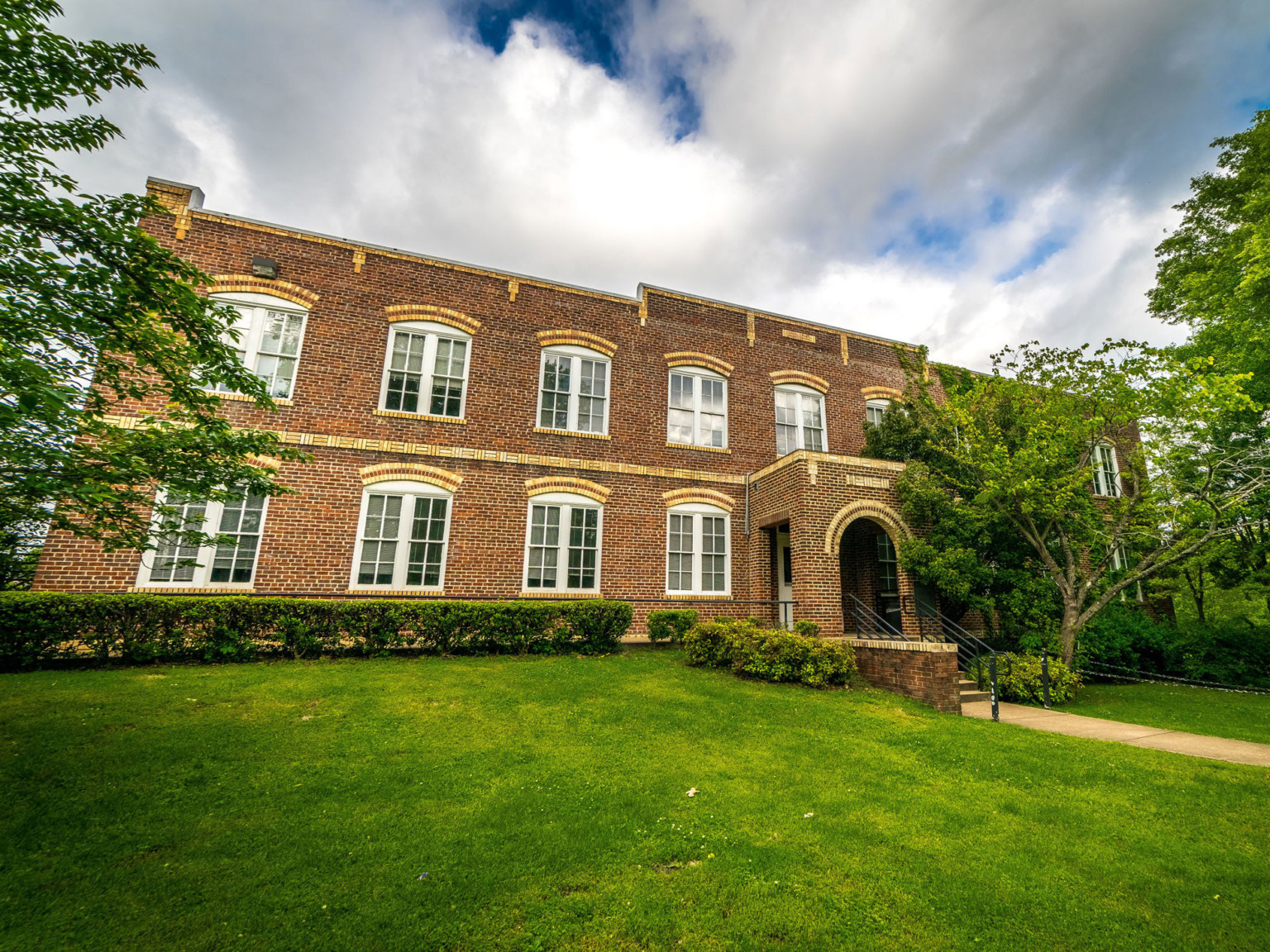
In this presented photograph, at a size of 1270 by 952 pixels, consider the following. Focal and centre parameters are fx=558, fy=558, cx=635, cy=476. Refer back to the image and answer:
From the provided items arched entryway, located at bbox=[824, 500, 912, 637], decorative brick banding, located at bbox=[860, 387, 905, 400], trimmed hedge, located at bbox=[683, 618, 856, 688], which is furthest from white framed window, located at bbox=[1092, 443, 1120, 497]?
trimmed hedge, located at bbox=[683, 618, 856, 688]

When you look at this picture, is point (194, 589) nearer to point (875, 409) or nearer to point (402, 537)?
point (402, 537)

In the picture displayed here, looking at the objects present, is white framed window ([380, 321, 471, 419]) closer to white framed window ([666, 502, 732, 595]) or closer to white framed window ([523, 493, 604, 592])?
white framed window ([523, 493, 604, 592])

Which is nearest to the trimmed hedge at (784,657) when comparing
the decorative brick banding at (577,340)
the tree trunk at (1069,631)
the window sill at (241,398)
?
the tree trunk at (1069,631)

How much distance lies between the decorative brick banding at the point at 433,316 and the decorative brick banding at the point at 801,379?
8.23 m

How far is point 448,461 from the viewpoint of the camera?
12.6m

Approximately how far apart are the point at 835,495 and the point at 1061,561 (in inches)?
247

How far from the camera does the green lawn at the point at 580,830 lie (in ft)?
10.4

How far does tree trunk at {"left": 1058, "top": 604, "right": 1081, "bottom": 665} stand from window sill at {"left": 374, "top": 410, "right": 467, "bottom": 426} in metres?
13.9

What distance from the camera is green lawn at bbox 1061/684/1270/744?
9.06m

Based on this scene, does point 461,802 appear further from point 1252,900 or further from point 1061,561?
point 1061,561

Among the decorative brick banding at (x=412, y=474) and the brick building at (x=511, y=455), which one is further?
the decorative brick banding at (x=412, y=474)

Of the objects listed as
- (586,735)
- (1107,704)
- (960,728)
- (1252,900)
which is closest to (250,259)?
(586,735)

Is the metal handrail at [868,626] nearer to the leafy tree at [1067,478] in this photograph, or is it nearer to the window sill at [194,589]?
the leafy tree at [1067,478]

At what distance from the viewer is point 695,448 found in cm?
1470
